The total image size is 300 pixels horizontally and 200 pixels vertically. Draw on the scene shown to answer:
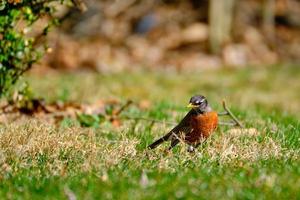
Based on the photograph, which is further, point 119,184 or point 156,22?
point 156,22

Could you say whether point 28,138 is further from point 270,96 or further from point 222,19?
point 222,19

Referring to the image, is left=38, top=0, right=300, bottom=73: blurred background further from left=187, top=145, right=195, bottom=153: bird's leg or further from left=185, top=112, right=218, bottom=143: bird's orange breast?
left=187, top=145, right=195, bottom=153: bird's leg

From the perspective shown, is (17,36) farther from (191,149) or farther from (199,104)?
(191,149)

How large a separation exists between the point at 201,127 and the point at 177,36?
13.7 m

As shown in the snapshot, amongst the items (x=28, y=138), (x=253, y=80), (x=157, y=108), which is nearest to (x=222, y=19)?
(x=253, y=80)

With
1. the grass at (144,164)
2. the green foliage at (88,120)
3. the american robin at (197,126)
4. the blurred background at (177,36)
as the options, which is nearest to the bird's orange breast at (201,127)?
the american robin at (197,126)

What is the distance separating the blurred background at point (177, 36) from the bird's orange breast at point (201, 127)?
1126cm

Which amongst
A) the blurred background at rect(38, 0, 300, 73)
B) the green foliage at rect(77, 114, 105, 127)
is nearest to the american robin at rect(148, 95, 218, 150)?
the green foliage at rect(77, 114, 105, 127)

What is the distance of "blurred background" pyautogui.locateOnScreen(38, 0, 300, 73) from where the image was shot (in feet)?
62.1

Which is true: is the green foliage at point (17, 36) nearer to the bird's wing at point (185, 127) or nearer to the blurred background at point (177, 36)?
the bird's wing at point (185, 127)

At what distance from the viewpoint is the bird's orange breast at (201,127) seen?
6.84 metres

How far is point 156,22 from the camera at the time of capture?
21.0 metres

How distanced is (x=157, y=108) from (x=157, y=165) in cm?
437

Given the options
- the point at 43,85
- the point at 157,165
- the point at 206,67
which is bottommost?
the point at 206,67
